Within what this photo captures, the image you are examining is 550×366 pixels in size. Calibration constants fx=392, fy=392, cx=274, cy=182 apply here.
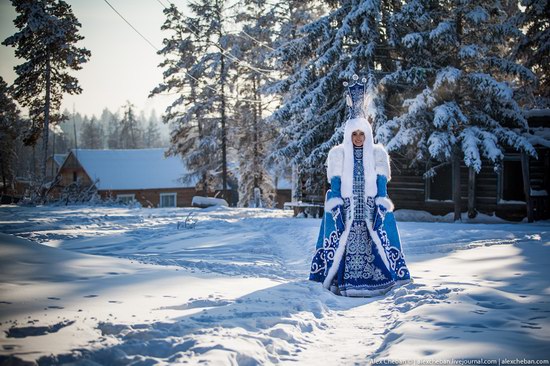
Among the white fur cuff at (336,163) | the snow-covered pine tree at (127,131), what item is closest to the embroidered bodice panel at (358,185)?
the white fur cuff at (336,163)

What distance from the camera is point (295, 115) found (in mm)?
17047

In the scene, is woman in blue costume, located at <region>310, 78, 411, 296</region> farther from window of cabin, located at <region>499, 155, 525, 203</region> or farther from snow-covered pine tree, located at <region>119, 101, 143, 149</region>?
snow-covered pine tree, located at <region>119, 101, 143, 149</region>

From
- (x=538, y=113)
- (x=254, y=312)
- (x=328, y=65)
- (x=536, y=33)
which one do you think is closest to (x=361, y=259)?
(x=254, y=312)

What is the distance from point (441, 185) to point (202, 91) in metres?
16.3

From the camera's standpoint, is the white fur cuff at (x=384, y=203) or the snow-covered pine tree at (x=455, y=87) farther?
the snow-covered pine tree at (x=455, y=87)

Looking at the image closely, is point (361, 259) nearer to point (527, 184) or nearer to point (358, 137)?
point (358, 137)

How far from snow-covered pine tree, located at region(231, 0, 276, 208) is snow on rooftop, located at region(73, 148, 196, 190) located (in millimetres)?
8184

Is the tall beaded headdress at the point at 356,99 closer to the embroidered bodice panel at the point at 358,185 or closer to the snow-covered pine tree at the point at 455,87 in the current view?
the embroidered bodice panel at the point at 358,185

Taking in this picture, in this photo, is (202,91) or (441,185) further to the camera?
(202,91)

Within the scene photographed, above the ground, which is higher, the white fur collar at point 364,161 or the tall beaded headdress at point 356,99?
the tall beaded headdress at point 356,99

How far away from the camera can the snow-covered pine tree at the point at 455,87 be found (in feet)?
43.4

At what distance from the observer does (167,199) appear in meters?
34.8

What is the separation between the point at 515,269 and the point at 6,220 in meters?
12.7

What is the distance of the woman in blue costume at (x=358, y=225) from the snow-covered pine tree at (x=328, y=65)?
8978 millimetres
